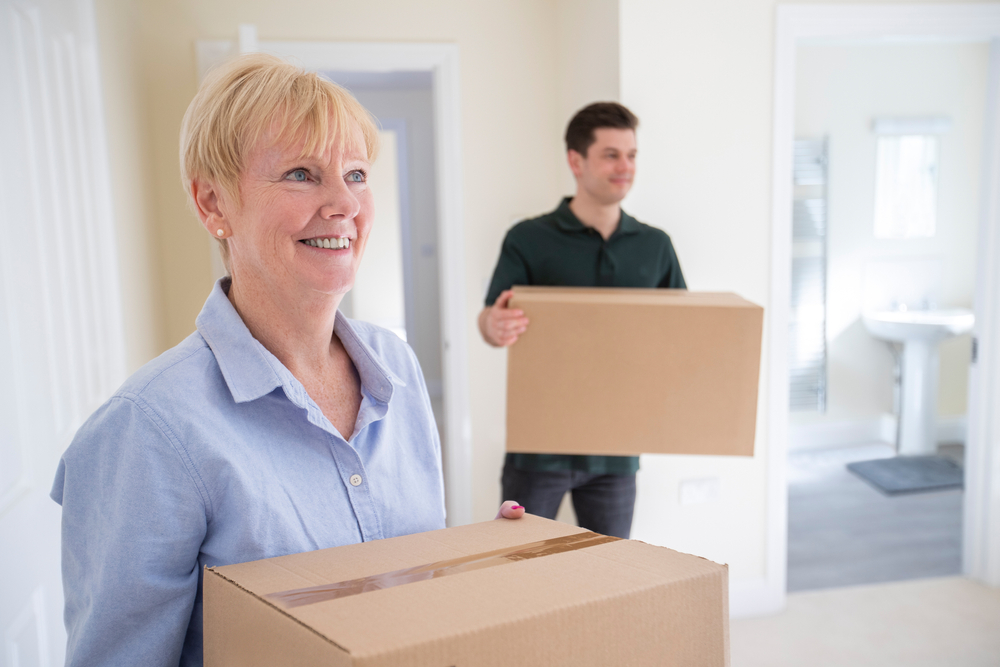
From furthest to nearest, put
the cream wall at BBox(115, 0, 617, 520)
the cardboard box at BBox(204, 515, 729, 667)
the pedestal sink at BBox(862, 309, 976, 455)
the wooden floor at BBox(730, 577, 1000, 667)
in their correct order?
the pedestal sink at BBox(862, 309, 976, 455), the cream wall at BBox(115, 0, 617, 520), the wooden floor at BBox(730, 577, 1000, 667), the cardboard box at BBox(204, 515, 729, 667)

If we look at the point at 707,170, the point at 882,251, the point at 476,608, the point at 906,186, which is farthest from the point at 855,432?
the point at 476,608

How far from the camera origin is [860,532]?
10.7ft

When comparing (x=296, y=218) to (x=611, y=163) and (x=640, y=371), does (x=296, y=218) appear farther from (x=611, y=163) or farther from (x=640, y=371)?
(x=611, y=163)

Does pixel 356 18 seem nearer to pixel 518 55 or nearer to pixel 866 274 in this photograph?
pixel 518 55

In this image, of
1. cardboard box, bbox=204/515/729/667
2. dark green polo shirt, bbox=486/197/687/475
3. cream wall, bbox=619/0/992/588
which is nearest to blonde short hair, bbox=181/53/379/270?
cardboard box, bbox=204/515/729/667

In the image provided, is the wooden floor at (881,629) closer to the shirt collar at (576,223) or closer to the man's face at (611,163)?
the shirt collar at (576,223)

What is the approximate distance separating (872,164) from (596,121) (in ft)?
9.44

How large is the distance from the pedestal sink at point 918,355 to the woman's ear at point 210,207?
12.9ft

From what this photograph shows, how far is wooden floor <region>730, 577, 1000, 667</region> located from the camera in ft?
7.51

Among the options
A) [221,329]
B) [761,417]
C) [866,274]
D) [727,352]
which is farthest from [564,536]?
[866,274]

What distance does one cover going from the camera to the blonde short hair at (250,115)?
776mm

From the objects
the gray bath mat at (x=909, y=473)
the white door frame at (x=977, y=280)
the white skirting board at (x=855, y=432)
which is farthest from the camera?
the white skirting board at (x=855, y=432)

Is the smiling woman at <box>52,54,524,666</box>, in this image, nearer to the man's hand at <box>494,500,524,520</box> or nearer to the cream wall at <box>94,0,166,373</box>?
the man's hand at <box>494,500,524,520</box>

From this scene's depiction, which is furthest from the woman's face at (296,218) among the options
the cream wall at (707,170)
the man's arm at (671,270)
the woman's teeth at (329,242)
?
the cream wall at (707,170)
